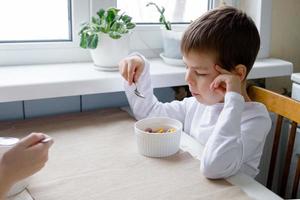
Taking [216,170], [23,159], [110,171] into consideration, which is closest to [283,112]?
[216,170]

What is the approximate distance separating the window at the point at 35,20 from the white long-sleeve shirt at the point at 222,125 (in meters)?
0.33

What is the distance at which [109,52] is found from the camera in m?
1.22

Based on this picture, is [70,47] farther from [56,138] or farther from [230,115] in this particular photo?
[230,115]

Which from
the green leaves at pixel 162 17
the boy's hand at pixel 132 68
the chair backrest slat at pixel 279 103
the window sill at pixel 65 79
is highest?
the green leaves at pixel 162 17

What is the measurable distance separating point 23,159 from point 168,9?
0.95 metres

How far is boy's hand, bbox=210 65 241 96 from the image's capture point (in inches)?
35.8

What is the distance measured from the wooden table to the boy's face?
0.13 m

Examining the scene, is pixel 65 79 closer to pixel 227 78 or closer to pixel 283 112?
pixel 227 78

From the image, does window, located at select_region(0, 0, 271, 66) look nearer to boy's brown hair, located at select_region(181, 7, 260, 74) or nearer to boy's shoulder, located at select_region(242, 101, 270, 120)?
boy's brown hair, located at select_region(181, 7, 260, 74)

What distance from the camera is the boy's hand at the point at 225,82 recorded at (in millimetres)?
909

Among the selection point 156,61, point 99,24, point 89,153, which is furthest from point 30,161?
point 156,61

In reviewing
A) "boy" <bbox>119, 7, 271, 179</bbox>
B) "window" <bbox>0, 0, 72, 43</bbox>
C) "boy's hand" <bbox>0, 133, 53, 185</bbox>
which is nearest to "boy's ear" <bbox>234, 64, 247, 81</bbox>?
"boy" <bbox>119, 7, 271, 179</bbox>

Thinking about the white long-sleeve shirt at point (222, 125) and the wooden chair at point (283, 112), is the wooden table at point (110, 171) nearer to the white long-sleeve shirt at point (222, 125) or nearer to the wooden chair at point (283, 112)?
the white long-sleeve shirt at point (222, 125)

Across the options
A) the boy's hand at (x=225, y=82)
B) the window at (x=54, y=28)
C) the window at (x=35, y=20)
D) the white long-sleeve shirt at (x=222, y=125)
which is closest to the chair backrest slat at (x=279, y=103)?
the white long-sleeve shirt at (x=222, y=125)
